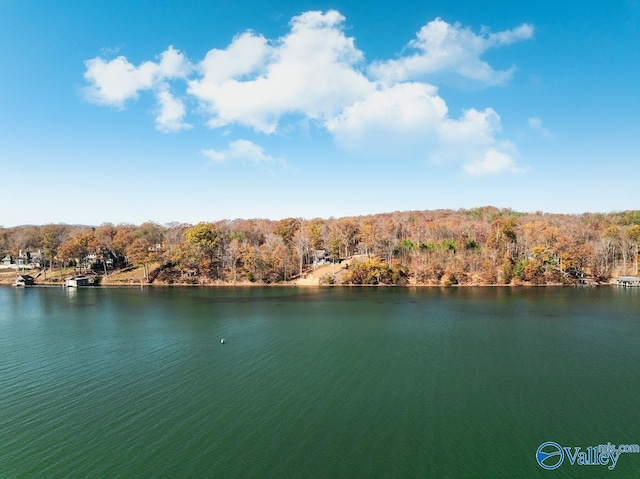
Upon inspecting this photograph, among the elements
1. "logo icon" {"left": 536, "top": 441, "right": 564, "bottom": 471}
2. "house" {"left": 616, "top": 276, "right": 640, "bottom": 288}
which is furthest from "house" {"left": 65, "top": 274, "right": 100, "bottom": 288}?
"house" {"left": 616, "top": 276, "right": 640, "bottom": 288}

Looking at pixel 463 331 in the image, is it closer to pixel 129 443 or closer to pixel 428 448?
pixel 428 448

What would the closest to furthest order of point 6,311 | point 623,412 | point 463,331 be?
point 623,412
point 463,331
point 6,311

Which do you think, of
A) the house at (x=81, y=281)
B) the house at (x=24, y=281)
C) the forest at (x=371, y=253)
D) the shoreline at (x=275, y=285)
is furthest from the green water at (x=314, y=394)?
the house at (x=24, y=281)

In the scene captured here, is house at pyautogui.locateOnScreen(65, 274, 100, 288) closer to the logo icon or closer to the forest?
the forest

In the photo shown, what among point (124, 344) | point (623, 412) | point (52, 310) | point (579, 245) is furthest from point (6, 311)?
point (579, 245)

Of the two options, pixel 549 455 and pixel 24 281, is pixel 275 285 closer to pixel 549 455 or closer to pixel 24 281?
pixel 24 281
